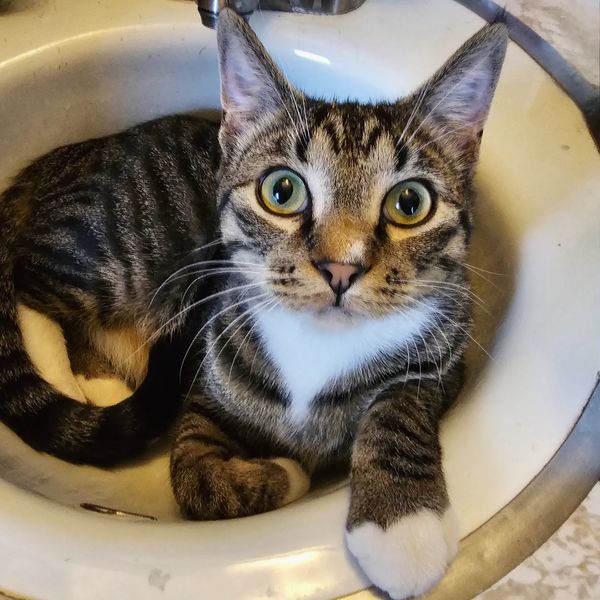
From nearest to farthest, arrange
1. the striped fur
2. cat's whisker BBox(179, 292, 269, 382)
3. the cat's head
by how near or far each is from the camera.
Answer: the cat's head → cat's whisker BBox(179, 292, 269, 382) → the striped fur

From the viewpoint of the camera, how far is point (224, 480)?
806mm

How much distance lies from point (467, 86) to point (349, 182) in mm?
209

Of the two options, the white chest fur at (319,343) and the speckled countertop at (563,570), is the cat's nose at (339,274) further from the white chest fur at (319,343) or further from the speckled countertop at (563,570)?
the speckled countertop at (563,570)

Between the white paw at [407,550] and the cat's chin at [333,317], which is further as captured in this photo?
the cat's chin at [333,317]

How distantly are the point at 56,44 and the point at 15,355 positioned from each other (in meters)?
0.55

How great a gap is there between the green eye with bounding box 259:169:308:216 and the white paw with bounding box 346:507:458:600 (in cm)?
38

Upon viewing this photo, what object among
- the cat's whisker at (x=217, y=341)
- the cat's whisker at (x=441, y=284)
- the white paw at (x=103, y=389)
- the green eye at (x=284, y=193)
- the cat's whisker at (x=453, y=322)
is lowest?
the white paw at (x=103, y=389)

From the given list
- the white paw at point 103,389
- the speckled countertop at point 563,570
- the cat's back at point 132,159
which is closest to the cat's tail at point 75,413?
the white paw at point 103,389

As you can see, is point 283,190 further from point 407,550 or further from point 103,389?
point 103,389

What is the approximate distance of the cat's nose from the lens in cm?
69

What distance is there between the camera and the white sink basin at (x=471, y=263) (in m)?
0.62

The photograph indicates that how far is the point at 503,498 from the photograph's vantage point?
688 mm

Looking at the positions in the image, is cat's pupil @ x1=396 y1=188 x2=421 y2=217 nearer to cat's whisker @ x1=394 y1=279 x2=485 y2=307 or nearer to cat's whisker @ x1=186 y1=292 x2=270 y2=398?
cat's whisker @ x1=394 y1=279 x2=485 y2=307

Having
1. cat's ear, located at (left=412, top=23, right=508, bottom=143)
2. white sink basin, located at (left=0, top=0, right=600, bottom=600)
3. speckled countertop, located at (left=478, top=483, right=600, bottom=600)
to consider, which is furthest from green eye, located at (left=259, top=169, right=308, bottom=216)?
speckled countertop, located at (left=478, top=483, right=600, bottom=600)
